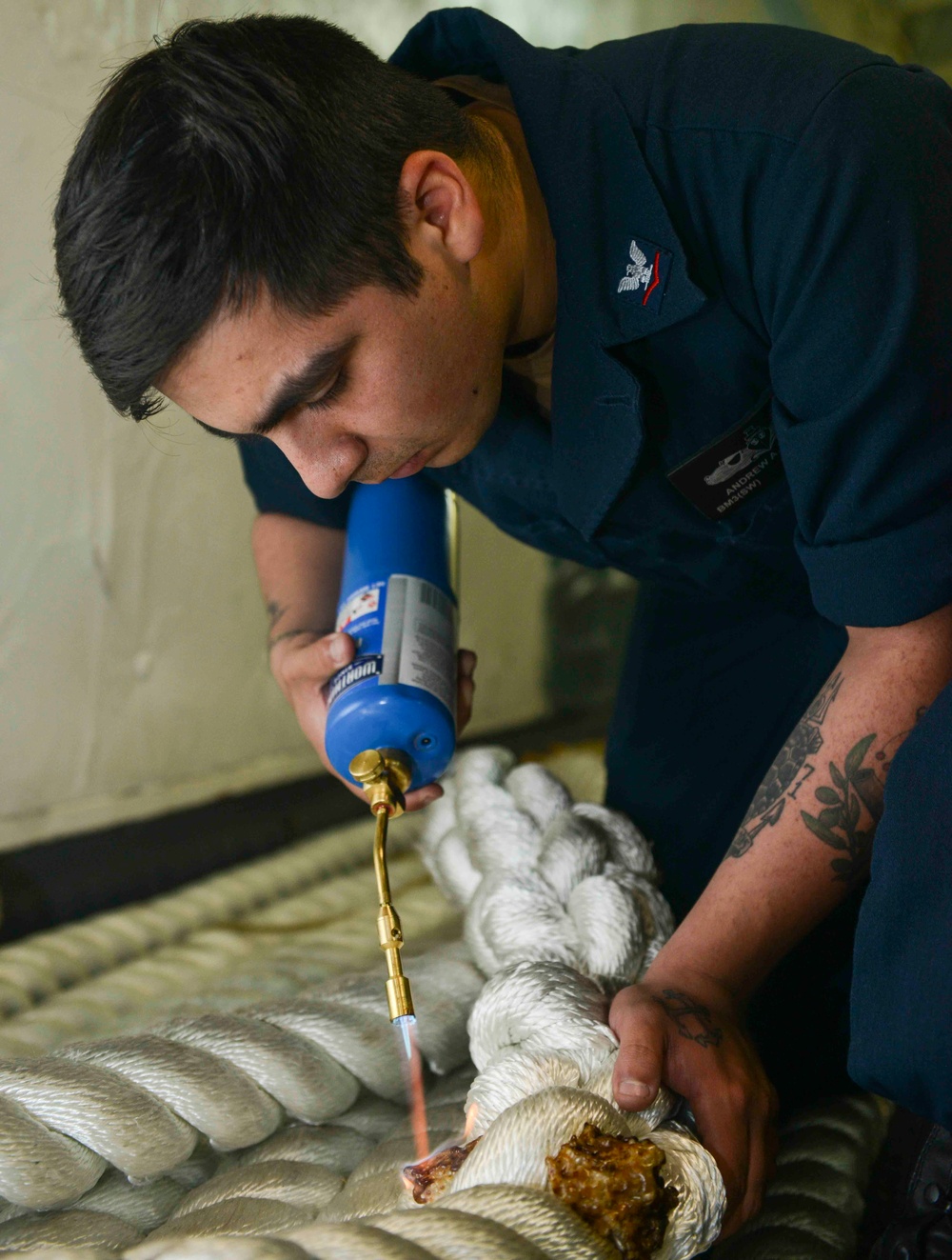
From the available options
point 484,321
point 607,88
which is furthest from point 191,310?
point 607,88

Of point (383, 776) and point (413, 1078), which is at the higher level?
point (383, 776)

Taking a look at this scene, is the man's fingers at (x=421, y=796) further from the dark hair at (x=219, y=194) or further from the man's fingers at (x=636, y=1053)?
the dark hair at (x=219, y=194)

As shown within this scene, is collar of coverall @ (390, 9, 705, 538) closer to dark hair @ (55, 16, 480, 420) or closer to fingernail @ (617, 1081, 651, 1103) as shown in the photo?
dark hair @ (55, 16, 480, 420)

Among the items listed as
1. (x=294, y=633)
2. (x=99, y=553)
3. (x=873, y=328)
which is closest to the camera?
(x=873, y=328)

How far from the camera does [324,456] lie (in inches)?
32.9

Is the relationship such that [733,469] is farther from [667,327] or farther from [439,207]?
[439,207]

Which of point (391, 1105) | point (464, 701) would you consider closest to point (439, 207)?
point (464, 701)

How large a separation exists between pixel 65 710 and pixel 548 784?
2.16 ft

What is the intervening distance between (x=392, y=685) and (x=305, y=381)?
10.2 inches

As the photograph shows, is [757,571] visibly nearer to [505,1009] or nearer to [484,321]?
[484,321]

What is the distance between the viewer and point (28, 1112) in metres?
0.75

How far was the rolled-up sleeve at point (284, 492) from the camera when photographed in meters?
1.19

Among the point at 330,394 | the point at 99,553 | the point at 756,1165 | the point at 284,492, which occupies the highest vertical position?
the point at 330,394

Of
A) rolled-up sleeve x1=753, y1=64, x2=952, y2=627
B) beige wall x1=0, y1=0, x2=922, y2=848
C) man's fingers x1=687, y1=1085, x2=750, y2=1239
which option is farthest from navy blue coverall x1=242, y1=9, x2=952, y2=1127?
beige wall x1=0, y1=0, x2=922, y2=848
